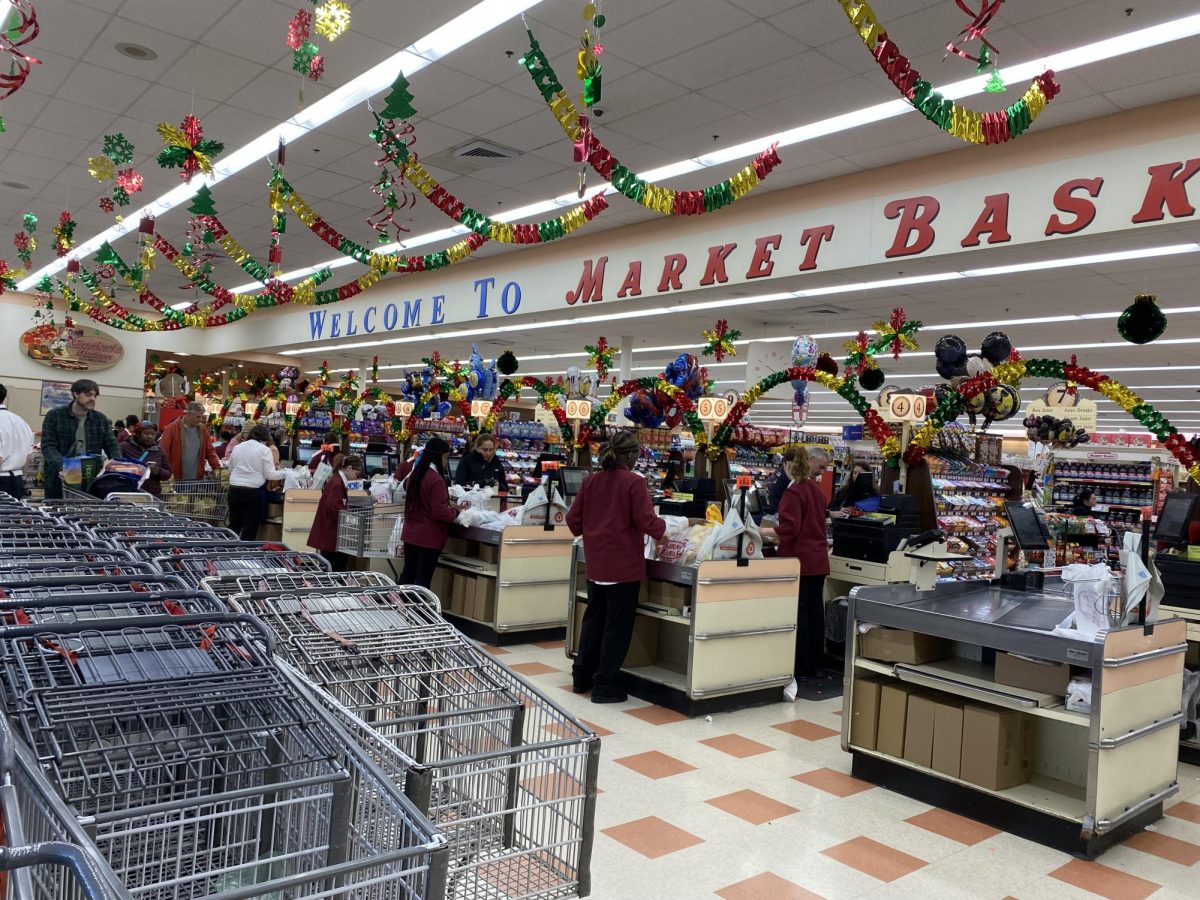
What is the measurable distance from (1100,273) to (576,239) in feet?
18.8

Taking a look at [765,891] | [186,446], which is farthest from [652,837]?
[186,446]

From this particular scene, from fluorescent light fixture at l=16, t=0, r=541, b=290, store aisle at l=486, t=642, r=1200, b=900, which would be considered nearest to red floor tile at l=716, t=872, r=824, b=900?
store aisle at l=486, t=642, r=1200, b=900

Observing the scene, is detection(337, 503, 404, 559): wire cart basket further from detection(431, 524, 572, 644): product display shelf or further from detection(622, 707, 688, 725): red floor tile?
detection(622, 707, 688, 725): red floor tile

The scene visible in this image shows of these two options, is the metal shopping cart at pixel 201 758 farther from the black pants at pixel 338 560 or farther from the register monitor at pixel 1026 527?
the black pants at pixel 338 560

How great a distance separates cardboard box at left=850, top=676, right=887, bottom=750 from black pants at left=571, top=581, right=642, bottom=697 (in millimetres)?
1390

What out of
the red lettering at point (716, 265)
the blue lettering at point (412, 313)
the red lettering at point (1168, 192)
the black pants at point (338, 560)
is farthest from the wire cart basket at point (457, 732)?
the blue lettering at point (412, 313)

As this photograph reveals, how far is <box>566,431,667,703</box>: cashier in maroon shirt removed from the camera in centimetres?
496

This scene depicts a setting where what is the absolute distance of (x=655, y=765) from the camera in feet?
13.6

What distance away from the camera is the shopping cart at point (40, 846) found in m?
0.94

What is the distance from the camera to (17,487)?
5695mm

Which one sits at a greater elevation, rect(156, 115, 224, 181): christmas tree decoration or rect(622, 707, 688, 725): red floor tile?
rect(156, 115, 224, 181): christmas tree decoration

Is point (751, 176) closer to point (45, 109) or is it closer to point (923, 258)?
point (923, 258)

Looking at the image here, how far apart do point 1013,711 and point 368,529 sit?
15.4ft

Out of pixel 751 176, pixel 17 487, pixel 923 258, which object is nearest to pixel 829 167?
pixel 923 258
